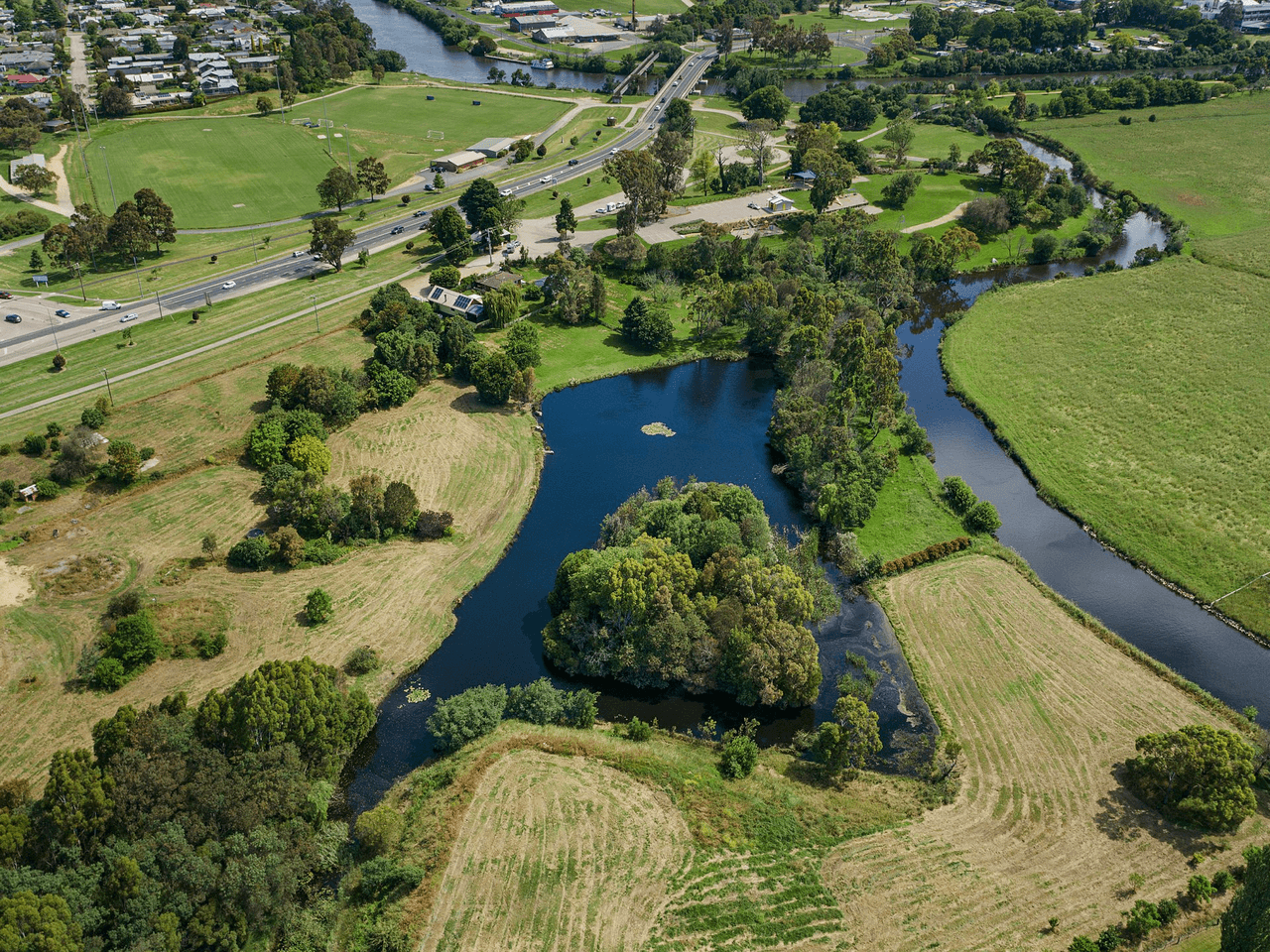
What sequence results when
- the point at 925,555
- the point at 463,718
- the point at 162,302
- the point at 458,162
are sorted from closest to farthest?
the point at 463,718
the point at 925,555
the point at 162,302
the point at 458,162

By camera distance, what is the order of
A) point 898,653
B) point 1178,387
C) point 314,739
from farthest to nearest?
1. point 1178,387
2. point 898,653
3. point 314,739

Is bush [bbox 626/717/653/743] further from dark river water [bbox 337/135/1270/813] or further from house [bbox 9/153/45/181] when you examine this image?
house [bbox 9/153/45/181]

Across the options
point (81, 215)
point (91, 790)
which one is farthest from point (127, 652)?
point (81, 215)

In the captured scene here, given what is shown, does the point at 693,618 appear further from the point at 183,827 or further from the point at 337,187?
the point at 337,187

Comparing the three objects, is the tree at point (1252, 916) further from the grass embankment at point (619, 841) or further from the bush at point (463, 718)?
the bush at point (463, 718)

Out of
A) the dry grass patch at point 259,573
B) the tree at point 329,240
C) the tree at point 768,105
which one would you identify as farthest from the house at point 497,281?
the tree at point 768,105

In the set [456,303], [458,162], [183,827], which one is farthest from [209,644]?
[458,162]

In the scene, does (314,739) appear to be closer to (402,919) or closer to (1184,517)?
(402,919)
